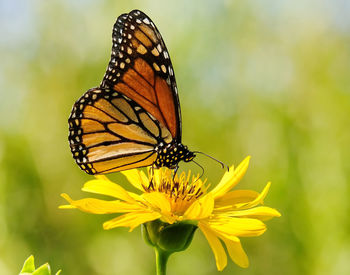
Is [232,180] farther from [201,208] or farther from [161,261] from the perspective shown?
[161,261]

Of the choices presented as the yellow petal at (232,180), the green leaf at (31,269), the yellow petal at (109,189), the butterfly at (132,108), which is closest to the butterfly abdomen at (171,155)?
the butterfly at (132,108)

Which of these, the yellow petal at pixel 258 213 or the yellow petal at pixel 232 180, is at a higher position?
the yellow petal at pixel 232 180

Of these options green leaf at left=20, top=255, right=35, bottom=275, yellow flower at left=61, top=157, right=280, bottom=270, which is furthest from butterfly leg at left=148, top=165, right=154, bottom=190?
green leaf at left=20, top=255, right=35, bottom=275

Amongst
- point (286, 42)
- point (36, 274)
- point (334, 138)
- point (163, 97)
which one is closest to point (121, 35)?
point (163, 97)

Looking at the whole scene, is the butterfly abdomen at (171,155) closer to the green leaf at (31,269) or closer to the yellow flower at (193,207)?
the yellow flower at (193,207)

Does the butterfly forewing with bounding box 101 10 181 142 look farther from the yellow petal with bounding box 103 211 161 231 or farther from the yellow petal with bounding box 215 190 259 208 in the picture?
the yellow petal with bounding box 103 211 161 231

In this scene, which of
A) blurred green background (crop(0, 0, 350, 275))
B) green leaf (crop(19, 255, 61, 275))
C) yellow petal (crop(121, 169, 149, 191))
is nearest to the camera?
green leaf (crop(19, 255, 61, 275))
